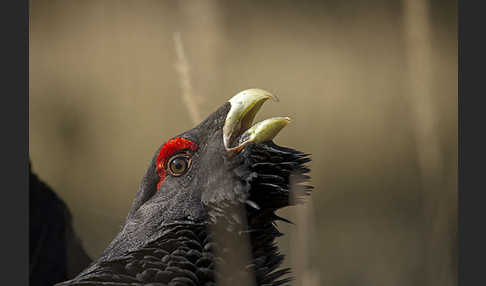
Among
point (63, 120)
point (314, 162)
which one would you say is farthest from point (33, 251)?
point (314, 162)

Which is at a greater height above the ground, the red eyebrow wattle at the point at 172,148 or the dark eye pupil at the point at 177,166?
the red eyebrow wattle at the point at 172,148

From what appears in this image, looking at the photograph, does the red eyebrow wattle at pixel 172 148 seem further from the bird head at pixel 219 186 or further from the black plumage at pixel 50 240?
the black plumage at pixel 50 240

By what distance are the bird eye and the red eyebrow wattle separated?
0.10 feet

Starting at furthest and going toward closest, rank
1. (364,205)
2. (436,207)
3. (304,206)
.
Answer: (364,205)
(436,207)
(304,206)

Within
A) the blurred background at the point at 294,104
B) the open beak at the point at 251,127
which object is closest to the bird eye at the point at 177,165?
the open beak at the point at 251,127

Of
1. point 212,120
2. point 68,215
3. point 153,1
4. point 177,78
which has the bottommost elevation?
point 68,215

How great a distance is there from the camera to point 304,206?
2943 mm

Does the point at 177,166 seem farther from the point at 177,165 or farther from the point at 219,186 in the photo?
the point at 219,186

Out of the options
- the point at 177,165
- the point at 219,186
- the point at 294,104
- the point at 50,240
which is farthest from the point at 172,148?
the point at 50,240

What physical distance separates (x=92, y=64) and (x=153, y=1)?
0.56 meters

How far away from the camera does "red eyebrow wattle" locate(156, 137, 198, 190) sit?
2779 millimetres

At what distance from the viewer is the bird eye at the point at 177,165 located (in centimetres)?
281

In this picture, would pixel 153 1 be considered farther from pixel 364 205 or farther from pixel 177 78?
pixel 364 205

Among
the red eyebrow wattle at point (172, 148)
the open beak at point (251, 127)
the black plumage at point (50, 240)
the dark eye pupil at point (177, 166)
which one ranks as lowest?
the black plumage at point (50, 240)
